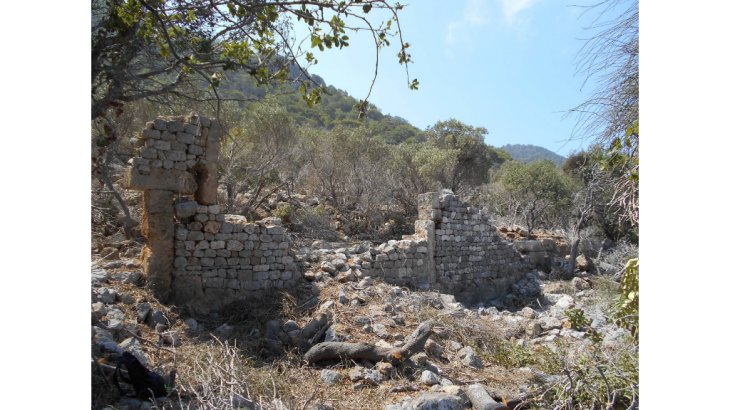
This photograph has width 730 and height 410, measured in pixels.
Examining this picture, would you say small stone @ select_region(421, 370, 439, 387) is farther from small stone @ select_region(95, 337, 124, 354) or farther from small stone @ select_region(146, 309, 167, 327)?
small stone @ select_region(146, 309, 167, 327)

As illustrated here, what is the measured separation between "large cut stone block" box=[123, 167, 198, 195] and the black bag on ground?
3.16 m

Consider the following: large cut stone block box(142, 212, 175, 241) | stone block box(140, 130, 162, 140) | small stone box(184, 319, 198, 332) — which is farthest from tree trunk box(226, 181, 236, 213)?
small stone box(184, 319, 198, 332)

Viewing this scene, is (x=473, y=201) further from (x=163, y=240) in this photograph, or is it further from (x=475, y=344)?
(x=163, y=240)

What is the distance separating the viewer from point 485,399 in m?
3.31

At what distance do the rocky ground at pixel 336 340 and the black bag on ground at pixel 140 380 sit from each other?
0.10 meters

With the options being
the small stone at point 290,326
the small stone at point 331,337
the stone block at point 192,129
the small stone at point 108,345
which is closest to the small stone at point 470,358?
the small stone at point 331,337

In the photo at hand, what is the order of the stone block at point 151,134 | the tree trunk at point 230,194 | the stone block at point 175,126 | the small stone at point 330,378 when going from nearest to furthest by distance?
the small stone at point 330,378, the stone block at point 151,134, the stone block at point 175,126, the tree trunk at point 230,194

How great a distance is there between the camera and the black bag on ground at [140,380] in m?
3.06

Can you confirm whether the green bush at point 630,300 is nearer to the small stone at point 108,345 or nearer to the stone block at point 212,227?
the small stone at point 108,345

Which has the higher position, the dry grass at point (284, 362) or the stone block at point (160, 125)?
the stone block at point (160, 125)

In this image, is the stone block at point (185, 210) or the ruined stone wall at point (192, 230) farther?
the stone block at point (185, 210)

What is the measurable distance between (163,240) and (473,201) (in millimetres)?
12327

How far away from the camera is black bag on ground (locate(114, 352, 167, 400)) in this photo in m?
3.06
